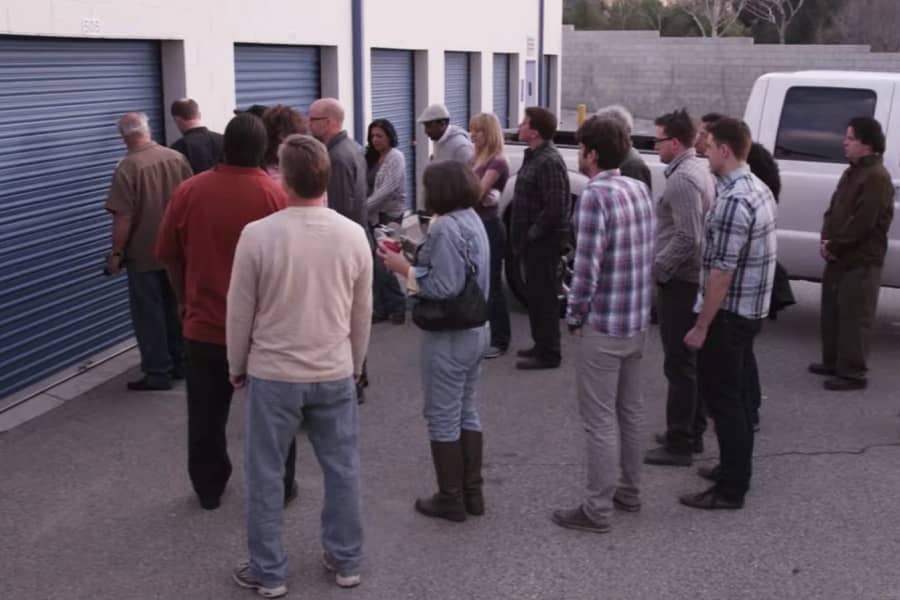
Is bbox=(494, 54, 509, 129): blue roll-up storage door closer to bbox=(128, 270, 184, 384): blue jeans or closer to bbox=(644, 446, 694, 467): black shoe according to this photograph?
bbox=(128, 270, 184, 384): blue jeans

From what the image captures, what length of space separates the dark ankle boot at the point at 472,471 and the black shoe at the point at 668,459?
1152mm

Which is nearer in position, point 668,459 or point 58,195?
point 668,459

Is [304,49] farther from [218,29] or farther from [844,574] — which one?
[844,574]

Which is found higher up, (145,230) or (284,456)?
(145,230)

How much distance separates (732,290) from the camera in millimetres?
5008

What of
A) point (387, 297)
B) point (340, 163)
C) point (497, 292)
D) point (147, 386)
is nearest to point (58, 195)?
point (147, 386)

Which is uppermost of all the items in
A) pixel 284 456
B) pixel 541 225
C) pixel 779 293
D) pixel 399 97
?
pixel 399 97

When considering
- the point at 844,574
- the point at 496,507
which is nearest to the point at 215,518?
the point at 496,507

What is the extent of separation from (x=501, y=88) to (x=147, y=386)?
13617mm

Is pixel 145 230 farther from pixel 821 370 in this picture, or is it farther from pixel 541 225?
pixel 821 370

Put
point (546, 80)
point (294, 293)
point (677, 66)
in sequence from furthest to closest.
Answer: point (677, 66) → point (546, 80) → point (294, 293)

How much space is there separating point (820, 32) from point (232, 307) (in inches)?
1669

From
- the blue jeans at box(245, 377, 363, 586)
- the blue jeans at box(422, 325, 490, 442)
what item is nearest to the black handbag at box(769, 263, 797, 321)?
the blue jeans at box(422, 325, 490, 442)

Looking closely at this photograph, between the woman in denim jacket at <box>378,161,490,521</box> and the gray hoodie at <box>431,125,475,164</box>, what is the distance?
10.8ft
